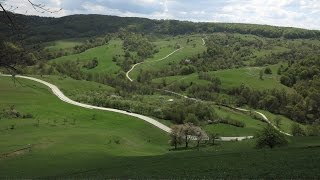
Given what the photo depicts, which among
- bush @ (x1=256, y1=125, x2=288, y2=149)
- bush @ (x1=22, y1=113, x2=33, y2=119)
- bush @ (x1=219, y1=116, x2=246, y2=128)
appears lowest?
bush @ (x1=219, y1=116, x2=246, y2=128)

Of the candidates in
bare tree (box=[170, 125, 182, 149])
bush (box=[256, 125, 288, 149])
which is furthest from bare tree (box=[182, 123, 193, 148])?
bush (box=[256, 125, 288, 149])

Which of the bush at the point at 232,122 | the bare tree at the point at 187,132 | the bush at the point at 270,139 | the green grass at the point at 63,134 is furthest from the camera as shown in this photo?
the bush at the point at 232,122

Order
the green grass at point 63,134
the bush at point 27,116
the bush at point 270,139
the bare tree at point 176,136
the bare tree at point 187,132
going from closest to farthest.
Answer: the green grass at point 63,134, the bush at point 270,139, the bare tree at point 176,136, the bare tree at point 187,132, the bush at point 27,116

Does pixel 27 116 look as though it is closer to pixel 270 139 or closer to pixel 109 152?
pixel 109 152

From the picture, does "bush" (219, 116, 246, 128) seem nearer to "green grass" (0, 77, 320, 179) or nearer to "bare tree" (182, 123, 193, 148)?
"green grass" (0, 77, 320, 179)

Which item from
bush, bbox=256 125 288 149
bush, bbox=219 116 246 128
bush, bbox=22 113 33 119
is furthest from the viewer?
bush, bbox=219 116 246 128

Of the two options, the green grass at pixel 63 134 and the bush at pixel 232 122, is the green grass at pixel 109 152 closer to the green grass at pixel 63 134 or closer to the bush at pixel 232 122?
the green grass at pixel 63 134

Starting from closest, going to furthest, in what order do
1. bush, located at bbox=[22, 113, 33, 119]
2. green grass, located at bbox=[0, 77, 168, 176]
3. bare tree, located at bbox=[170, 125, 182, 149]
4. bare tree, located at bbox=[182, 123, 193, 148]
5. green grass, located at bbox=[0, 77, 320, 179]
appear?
1. green grass, located at bbox=[0, 77, 320, 179]
2. green grass, located at bbox=[0, 77, 168, 176]
3. bare tree, located at bbox=[170, 125, 182, 149]
4. bare tree, located at bbox=[182, 123, 193, 148]
5. bush, located at bbox=[22, 113, 33, 119]

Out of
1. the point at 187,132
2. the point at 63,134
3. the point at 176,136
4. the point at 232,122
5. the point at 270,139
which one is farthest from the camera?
the point at 232,122

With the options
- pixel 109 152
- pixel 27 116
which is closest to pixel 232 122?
pixel 27 116

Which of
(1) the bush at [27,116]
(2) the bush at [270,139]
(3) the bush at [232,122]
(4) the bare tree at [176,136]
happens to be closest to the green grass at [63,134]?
(1) the bush at [27,116]

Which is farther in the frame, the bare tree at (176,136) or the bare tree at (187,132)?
the bare tree at (187,132)

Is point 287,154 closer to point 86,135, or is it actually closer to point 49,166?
point 49,166

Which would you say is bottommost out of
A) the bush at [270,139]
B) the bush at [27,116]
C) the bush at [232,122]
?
the bush at [232,122]
